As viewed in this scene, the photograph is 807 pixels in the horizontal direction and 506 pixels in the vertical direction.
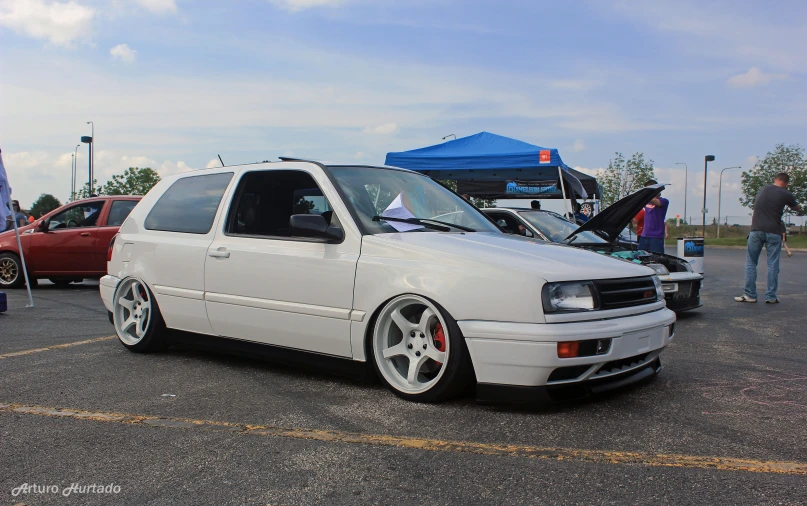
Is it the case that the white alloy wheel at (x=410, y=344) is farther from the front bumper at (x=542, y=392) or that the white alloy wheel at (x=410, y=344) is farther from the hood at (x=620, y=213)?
the hood at (x=620, y=213)

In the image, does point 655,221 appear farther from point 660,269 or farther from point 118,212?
point 118,212

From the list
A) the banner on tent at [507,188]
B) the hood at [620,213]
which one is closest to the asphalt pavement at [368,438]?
the hood at [620,213]

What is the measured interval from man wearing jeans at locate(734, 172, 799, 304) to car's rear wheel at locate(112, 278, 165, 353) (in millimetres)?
7615

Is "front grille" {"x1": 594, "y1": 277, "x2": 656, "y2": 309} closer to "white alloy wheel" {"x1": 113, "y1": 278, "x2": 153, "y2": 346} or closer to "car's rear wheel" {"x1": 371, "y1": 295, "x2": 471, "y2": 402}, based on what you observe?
"car's rear wheel" {"x1": 371, "y1": 295, "x2": 471, "y2": 402}

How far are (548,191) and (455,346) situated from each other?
13480 millimetres

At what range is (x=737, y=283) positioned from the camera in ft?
41.0

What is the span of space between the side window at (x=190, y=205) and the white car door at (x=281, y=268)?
0.63 feet

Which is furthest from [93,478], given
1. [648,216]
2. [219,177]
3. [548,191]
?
[548,191]

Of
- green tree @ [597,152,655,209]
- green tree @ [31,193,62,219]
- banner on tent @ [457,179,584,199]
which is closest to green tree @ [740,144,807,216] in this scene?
green tree @ [597,152,655,209]

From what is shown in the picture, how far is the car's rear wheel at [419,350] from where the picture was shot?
3.52 meters

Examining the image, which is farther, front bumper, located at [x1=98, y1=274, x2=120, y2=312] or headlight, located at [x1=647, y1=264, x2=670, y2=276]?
headlight, located at [x1=647, y1=264, x2=670, y2=276]

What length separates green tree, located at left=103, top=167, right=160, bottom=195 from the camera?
41.3 metres

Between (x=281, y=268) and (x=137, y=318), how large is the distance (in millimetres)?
1726

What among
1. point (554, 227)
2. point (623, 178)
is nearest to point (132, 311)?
point (554, 227)
